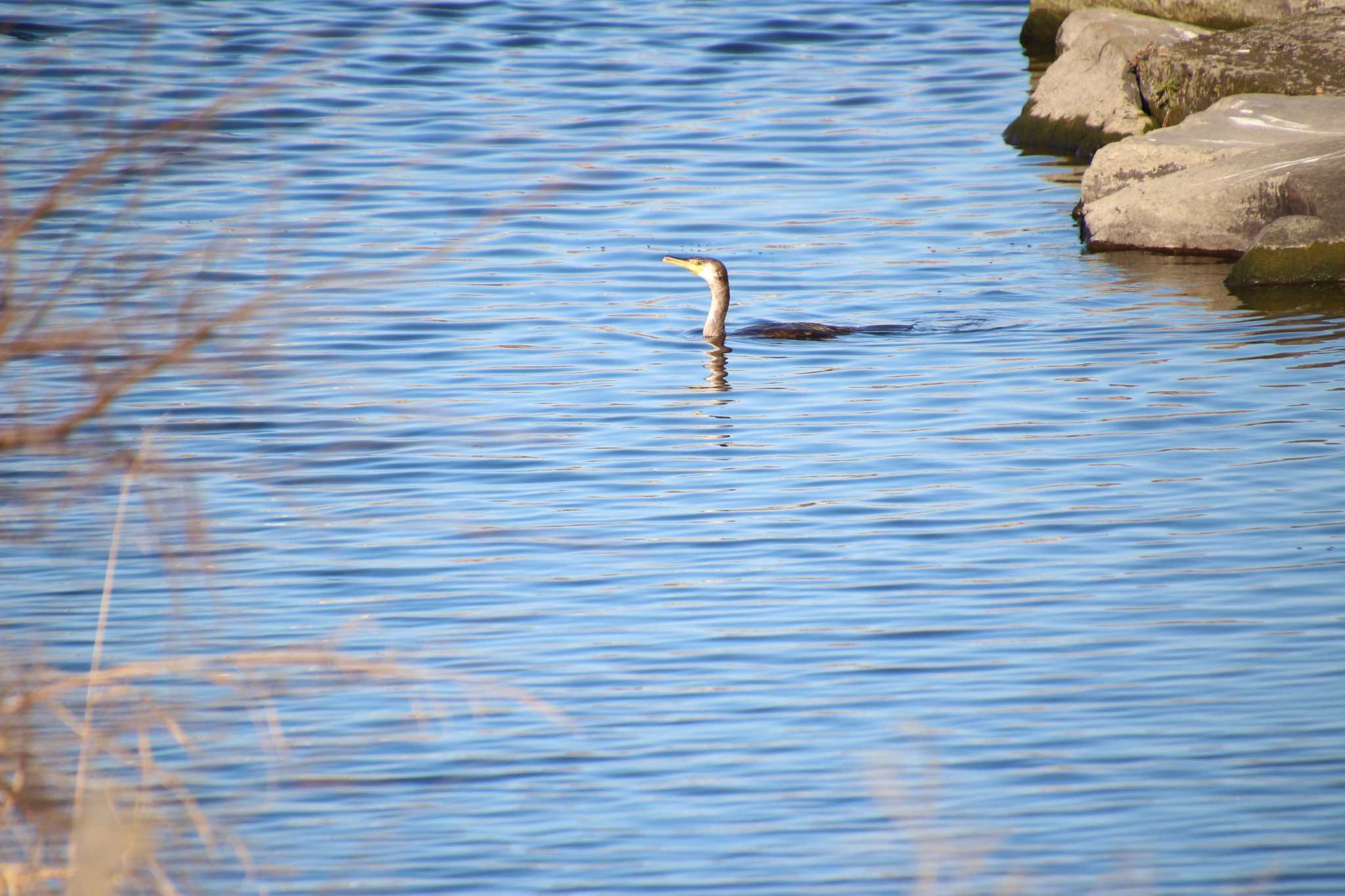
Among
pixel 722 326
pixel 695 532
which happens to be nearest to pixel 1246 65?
pixel 722 326

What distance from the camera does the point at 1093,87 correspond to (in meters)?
17.6

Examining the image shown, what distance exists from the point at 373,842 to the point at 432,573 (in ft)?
8.32

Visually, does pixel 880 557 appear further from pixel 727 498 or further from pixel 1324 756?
pixel 1324 756

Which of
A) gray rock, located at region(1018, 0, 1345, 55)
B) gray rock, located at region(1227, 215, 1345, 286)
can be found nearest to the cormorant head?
gray rock, located at region(1227, 215, 1345, 286)

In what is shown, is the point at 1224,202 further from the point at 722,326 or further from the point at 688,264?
the point at 688,264

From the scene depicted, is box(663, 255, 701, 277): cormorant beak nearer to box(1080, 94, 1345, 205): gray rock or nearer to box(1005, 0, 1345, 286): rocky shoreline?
box(1005, 0, 1345, 286): rocky shoreline

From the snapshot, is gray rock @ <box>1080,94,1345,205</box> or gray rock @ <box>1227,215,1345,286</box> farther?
gray rock @ <box>1080,94,1345,205</box>

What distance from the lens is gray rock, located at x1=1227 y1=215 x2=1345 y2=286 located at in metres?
12.8

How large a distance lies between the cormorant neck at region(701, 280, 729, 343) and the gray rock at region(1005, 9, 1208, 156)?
20.6 ft

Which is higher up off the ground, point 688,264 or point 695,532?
point 688,264

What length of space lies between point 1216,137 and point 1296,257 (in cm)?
210

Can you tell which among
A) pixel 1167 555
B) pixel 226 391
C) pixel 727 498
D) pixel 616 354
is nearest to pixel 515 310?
pixel 616 354

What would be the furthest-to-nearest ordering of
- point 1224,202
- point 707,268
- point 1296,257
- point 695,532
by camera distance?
1. point 1224,202
2. point 1296,257
3. point 707,268
4. point 695,532

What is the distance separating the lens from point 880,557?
7457 mm
